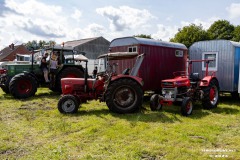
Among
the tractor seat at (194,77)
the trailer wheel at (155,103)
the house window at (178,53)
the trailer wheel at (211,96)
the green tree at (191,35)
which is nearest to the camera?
the trailer wheel at (155,103)

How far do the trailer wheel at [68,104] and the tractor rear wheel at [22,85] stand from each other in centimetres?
344

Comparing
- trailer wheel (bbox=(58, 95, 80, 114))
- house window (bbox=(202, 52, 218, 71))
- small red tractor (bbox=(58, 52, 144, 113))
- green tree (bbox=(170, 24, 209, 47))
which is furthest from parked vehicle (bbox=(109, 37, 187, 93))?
green tree (bbox=(170, 24, 209, 47))

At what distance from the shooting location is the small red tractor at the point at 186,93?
7.82 meters

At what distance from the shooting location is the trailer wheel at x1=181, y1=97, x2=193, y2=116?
734 cm

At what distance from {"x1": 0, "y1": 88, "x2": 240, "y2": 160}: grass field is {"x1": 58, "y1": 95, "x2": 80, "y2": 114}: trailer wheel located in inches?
9.2

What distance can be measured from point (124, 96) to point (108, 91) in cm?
53

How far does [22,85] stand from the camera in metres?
10.2

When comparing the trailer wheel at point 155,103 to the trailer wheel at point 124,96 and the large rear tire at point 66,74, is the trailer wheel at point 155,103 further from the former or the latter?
the large rear tire at point 66,74

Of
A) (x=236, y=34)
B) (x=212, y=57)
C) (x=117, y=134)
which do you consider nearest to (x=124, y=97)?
(x=117, y=134)

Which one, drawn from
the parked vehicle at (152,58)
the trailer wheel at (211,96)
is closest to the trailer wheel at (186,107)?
the trailer wheel at (211,96)

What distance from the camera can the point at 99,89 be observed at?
25.7ft

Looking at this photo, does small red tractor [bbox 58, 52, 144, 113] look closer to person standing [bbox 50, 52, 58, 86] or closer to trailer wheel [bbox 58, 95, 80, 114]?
trailer wheel [bbox 58, 95, 80, 114]

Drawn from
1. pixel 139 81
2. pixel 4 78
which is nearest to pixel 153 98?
pixel 139 81

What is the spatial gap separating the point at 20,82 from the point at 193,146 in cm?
758
